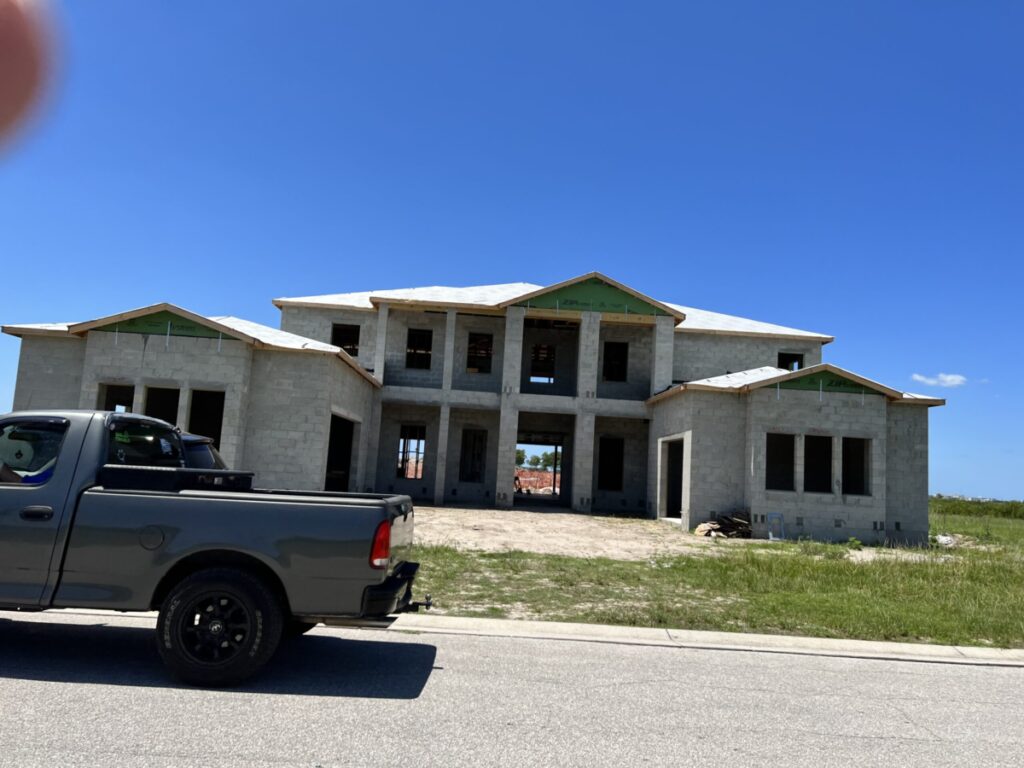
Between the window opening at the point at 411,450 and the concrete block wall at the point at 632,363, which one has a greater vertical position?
the concrete block wall at the point at 632,363

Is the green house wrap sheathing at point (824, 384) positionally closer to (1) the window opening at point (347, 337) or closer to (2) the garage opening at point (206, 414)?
(1) the window opening at point (347, 337)

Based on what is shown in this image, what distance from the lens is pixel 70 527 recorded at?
16.2 ft

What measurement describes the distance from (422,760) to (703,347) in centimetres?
2572

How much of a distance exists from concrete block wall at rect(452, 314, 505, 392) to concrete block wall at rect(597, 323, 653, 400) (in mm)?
3988

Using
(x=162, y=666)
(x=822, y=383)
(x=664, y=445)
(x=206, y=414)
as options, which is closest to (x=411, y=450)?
(x=206, y=414)

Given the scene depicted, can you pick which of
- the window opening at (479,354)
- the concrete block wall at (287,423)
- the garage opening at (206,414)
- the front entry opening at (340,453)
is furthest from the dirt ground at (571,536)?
the garage opening at (206,414)

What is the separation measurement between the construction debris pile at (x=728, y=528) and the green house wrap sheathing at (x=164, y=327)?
554 inches

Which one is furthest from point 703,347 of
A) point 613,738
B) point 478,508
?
point 613,738

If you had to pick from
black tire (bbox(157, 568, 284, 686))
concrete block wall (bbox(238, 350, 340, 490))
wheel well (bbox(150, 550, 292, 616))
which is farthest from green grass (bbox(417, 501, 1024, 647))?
concrete block wall (bbox(238, 350, 340, 490))

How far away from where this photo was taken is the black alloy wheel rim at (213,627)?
477 cm

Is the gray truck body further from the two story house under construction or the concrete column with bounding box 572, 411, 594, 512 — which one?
the concrete column with bounding box 572, 411, 594, 512

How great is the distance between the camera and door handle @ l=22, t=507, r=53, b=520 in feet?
16.2

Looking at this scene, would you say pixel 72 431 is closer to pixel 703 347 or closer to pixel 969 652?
pixel 969 652

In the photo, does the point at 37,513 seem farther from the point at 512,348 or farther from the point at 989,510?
the point at 989,510
